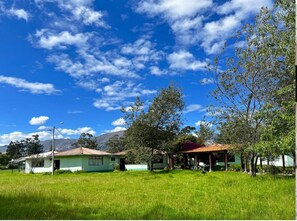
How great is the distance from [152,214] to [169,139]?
29.9 metres

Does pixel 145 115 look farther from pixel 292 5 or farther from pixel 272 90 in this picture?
pixel 292 5

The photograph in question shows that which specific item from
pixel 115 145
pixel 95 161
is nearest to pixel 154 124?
pixel 95 161

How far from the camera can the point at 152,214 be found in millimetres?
8445

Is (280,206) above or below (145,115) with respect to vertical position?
below

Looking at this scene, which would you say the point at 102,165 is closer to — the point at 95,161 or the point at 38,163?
the point at 95,161

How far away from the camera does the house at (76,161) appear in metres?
41.5

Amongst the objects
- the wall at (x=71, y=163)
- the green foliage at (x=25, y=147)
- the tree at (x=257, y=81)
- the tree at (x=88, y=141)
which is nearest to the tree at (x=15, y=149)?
the green foliage at (x=25, y=147)

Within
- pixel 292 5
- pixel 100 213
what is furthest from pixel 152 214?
pixel 292 5

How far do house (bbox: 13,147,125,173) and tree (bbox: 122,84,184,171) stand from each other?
7.71 metres

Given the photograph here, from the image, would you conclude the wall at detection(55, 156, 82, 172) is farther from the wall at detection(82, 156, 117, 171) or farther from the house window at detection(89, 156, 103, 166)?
the house window at detection(89, 156, 103, 166)

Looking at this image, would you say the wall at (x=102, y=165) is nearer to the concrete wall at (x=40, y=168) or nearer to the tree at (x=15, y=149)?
the concrete wall at (x=40, y=168)

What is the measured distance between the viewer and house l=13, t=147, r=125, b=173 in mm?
41531

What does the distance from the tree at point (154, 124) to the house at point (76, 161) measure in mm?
7714

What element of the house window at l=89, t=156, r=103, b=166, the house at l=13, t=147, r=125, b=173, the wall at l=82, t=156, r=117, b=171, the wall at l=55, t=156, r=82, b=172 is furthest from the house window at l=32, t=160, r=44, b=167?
the house window at l=89, t=156, r=103, b=166
